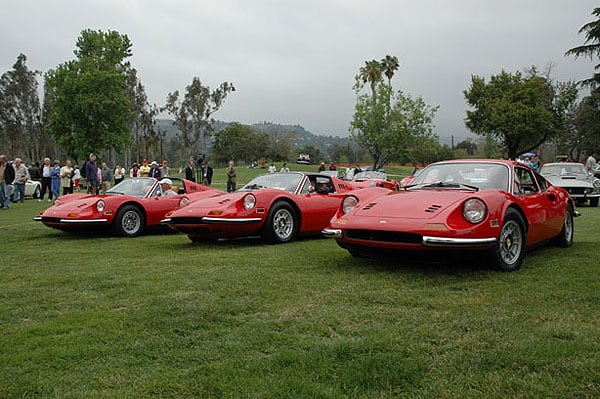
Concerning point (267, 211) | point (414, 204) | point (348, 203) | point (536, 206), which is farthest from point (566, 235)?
point (267, 211)

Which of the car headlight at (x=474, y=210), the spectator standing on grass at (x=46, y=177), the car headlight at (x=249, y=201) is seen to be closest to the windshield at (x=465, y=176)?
the car headlight at (x=474, y=210)

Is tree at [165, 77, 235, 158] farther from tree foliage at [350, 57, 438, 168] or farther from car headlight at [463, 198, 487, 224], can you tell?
car headlight at [463, 198, 487, 224]

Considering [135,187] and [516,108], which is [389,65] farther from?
[135,187]

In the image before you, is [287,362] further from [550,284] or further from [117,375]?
[550,284]

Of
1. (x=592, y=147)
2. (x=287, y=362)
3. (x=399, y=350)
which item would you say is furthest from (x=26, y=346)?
(x=592, y=147)

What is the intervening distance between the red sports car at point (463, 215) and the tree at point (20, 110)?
7171 centimetres

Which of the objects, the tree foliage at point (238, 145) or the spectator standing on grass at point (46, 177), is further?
the tree foliage at point (238, 145)

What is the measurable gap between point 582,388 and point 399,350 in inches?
36.7

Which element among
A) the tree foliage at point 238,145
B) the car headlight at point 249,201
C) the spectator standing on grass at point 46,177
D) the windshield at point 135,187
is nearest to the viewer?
the car headlight at point 249,201

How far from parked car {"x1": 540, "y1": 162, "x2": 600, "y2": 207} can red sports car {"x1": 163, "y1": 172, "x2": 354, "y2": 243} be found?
8955 mm

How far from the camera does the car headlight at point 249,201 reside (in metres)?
7.69

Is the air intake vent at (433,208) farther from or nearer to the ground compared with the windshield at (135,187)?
nearer to the ground

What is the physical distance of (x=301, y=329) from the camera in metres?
3.52

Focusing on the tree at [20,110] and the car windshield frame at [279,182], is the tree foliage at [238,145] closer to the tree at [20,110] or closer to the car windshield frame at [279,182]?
the tree at [20,110]
